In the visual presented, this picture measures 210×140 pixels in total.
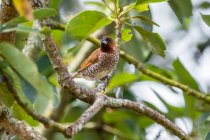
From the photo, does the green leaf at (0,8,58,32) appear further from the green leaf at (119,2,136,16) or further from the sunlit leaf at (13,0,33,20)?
the green leaf at (119,2,136,16)

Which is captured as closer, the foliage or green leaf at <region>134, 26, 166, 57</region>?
the foliage

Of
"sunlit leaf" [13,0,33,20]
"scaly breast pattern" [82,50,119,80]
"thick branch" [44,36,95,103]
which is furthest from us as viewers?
"scaly breast pattern" [82,50,119,80]

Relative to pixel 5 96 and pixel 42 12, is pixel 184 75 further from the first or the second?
pixel 42 12

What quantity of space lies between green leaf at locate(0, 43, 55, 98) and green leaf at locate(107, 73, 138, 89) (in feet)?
6.61

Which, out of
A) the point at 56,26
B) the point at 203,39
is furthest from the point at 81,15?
the point at 203,39

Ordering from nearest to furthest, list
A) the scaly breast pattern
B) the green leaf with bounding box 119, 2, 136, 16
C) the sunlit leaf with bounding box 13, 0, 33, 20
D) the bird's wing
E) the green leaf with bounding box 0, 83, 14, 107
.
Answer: the sunlit leaf with bounding box 13, 0, 33, 20, the green leaf with bounding box 0, 83, 14, 107, the green leaf with bounding box 119, 2, 136, 16, the scaly breast pattern, the bird's wing

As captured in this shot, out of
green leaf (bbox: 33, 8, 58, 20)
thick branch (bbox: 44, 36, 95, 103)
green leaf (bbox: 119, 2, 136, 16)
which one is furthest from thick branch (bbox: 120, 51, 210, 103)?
green leaf (bbox: 33, 8, 58, 20)

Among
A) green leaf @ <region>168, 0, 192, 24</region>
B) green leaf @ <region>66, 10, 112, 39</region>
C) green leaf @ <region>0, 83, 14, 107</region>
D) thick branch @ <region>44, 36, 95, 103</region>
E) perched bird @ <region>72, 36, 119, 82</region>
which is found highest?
green leaf @ <region>168, 0, 192, 24</region>

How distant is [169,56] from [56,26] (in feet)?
4.43

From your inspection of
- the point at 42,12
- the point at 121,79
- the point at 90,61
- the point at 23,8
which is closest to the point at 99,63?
the point at 90,61

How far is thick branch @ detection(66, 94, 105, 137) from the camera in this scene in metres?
1.54

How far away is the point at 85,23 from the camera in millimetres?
2270

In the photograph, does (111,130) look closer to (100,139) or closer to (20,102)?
(100,139)

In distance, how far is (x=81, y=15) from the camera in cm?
219
